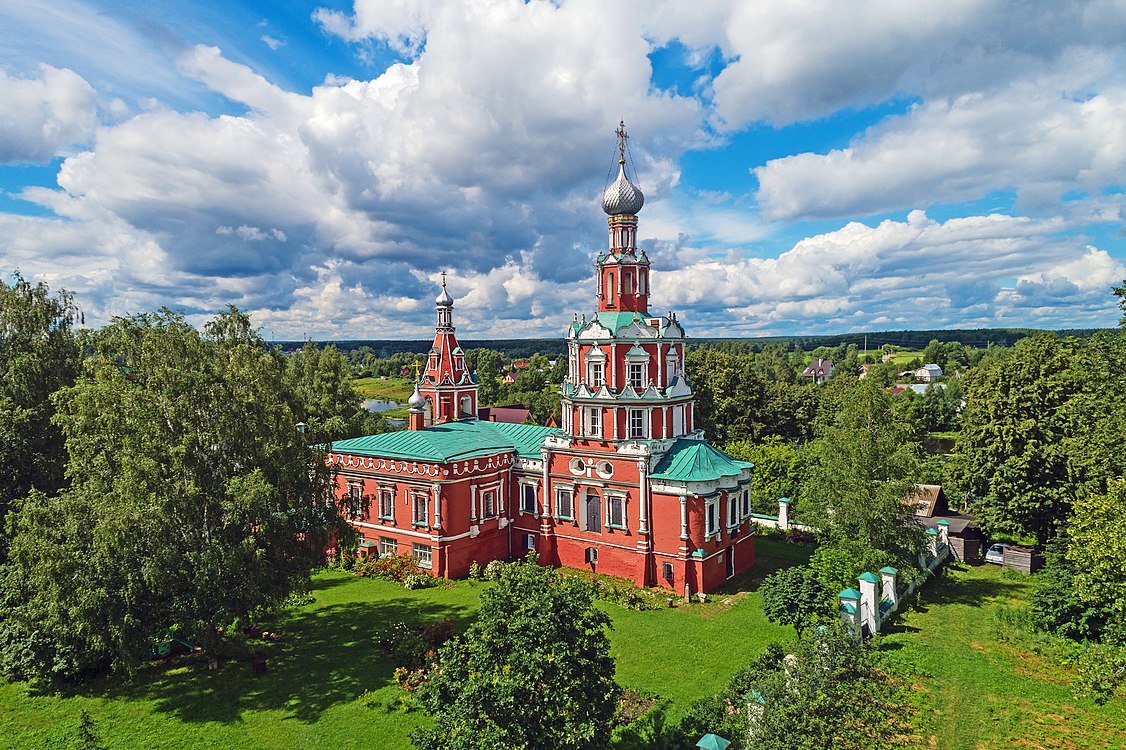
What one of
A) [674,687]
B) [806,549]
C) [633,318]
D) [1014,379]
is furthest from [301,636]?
[1014,379]

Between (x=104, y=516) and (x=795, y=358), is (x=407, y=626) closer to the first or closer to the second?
(x=104, y=516)

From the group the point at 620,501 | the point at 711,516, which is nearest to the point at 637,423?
the point at 620,501

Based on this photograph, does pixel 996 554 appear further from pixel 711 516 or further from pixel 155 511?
pixel 155 511

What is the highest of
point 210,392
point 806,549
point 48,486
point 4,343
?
point 4,343

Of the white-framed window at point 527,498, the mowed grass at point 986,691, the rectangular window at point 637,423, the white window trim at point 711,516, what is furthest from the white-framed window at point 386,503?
the mowed grass at point 986,691

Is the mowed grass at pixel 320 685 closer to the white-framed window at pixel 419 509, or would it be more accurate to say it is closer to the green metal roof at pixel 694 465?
the white-framed window at pixel 419 509

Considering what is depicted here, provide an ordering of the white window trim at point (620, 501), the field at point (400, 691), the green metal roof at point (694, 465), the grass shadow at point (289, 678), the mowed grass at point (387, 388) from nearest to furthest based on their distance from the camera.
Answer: the field at point (400, 691)
the grass shadow at point (289, 678)
the green metal roof at point (694, 465)
the white window trim at point (620, 501)
the mowed grass at point (387, 388)
